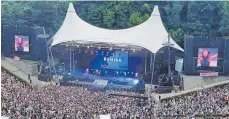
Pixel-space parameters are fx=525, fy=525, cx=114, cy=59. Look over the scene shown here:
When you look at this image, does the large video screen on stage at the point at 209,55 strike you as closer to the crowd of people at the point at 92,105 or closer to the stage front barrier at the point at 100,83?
the crowd of people at the point at 92,105

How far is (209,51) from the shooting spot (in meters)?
22.9

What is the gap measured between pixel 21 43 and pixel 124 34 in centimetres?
510

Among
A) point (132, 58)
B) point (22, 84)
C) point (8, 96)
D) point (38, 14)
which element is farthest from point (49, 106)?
point (38, 14)

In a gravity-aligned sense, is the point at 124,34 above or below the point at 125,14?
below

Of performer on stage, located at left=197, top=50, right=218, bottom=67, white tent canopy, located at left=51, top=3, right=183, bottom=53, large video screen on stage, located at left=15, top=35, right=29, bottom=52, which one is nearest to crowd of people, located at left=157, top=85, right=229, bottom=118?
performer on stage, located at left=197, top=50, right=218, bottom=67

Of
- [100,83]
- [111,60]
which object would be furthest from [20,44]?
[100,83]

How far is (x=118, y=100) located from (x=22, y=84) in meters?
4.86

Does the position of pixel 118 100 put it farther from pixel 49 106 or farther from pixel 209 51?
pixel 209 51

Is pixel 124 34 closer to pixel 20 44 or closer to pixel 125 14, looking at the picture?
pixel 125 14

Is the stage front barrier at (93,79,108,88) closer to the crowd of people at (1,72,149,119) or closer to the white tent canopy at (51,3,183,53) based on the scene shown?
the white tent canopy at (51,3,183,53)

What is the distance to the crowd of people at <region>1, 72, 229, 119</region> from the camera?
1898 centimetres

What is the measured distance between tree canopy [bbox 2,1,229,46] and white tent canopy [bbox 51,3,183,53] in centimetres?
251

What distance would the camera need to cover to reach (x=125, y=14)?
28500 millimetres

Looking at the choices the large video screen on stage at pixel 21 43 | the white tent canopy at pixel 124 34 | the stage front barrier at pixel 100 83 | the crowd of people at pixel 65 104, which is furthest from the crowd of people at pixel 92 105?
the large video screen on stage at pixel 21 43
